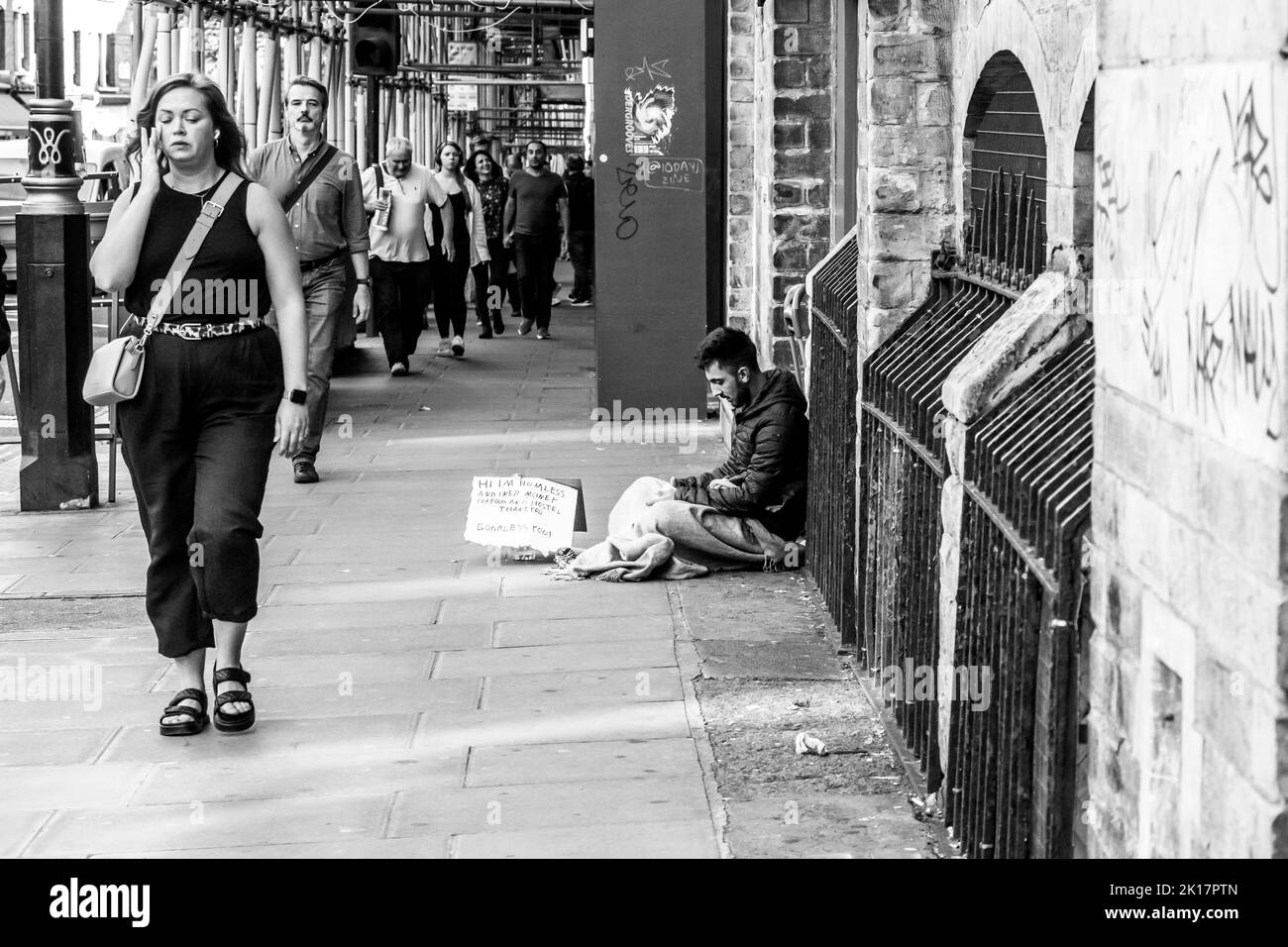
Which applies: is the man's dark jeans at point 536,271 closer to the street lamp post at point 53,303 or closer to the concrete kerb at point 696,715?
the street lamp post at point 53,303

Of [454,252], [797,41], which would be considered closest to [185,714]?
[797,41]

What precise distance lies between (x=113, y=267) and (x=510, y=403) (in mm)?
8083

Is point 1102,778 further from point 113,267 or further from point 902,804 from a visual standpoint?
point 113,267

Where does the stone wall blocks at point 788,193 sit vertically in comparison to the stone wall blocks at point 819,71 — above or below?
below

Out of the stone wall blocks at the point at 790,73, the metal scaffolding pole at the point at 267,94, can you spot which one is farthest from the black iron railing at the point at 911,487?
the metal scaffolding pole at the point at 267,94

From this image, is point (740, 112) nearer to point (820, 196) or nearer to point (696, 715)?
point (820, 196)

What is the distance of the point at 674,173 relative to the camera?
12.1m

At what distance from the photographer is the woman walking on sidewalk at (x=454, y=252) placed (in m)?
16.7

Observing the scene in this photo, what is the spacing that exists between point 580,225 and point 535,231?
446 cm

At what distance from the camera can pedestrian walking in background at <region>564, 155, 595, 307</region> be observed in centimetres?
2195

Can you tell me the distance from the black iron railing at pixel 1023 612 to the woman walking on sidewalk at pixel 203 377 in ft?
6.89

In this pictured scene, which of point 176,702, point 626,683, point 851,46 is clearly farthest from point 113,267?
point 851,46

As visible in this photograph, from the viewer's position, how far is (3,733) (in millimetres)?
5320

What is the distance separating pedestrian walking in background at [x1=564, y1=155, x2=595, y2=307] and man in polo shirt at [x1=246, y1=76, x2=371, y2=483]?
38.2 ft
